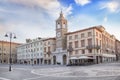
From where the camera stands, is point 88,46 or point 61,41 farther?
point 61,41

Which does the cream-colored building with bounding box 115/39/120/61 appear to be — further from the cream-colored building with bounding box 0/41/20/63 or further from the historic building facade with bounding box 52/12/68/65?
the cream-colored building with bounding box 0/41/20/63

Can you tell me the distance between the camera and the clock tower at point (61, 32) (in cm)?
7250

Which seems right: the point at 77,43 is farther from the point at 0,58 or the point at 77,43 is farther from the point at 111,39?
the point at 0,58

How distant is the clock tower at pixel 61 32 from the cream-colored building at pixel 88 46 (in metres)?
3.25

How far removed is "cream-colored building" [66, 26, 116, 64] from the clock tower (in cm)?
325

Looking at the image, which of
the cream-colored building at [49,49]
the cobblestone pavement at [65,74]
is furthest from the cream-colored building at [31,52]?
the cobblestone pavement at [65,74]

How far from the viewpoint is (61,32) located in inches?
2854

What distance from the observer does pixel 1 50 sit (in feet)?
352

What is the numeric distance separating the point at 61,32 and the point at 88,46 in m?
16.0

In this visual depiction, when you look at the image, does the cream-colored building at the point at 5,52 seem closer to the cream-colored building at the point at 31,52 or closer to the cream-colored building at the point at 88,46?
the cream-colored building at the point at 31,52

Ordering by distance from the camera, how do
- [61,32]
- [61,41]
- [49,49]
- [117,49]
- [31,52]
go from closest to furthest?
[61,32], [61,41], [49,49], [117,49], [31,52]

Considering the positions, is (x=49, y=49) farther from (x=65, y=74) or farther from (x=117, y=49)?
(x=65, y=74)

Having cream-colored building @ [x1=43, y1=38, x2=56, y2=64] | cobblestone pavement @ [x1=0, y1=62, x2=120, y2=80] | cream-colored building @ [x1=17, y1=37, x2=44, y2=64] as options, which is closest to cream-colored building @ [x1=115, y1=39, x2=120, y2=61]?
cream-colored building @ [x1=43, y1=38, x2=56, y2=64]

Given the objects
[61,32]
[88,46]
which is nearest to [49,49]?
[61,32]
